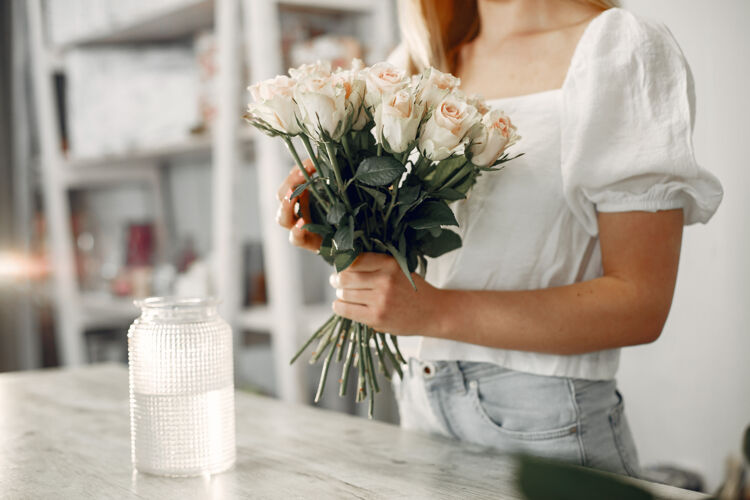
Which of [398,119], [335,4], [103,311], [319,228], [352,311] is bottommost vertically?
[103,311]

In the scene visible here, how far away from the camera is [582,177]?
0.90 metres

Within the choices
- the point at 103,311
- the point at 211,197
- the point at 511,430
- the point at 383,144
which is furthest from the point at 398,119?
the point at 103,311

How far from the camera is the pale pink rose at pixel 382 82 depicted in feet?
2.43

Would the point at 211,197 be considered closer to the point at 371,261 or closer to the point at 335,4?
the point at 335,4

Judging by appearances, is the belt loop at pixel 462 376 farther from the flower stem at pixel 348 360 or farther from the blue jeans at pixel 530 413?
the flower stem at pixel 348 360

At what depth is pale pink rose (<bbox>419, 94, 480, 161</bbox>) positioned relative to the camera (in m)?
0.74

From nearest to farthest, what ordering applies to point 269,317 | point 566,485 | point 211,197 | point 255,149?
point 566,485 < point 269,317 < point 255,149 < point 211,197

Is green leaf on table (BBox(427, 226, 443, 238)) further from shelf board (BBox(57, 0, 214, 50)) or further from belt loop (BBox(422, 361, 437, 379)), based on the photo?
shelf board (BBox(57, 0, 214, 50))

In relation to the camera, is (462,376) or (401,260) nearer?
(401,260)

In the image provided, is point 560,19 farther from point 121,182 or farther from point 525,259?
point 121,182

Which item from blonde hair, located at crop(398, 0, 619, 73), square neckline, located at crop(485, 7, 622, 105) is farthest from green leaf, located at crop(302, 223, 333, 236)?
blonde hair, located at crop(398, 0, 619, 73)

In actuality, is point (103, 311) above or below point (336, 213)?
below

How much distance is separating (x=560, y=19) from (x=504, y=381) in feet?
1.72

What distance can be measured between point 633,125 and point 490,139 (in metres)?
0.22
